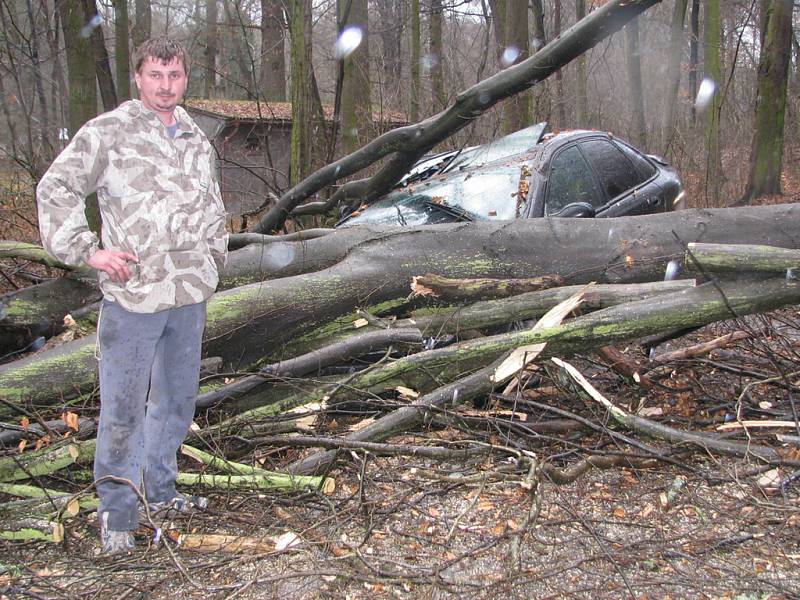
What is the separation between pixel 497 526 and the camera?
2.99m

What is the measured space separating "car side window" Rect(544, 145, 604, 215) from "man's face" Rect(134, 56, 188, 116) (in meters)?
3.35

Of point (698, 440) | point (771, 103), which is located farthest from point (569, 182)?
point (771, 103)

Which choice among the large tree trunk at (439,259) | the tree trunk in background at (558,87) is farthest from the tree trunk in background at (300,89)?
the tree trunk in background at (558,87)

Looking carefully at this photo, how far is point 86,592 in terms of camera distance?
253 centimetres

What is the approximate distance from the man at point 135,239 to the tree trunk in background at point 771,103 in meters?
14.2

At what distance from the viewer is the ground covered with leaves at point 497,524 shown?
101 inches

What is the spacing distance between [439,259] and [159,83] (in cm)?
212

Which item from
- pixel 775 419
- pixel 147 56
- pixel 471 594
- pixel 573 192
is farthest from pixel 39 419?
pixel 573 192

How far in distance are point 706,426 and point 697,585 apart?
4.83 feet

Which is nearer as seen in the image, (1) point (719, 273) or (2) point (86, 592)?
(2) point (86, 592)

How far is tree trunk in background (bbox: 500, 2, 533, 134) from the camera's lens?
11.0 m

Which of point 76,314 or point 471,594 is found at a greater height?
point 76,314

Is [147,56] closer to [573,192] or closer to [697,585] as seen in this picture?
[697,585]

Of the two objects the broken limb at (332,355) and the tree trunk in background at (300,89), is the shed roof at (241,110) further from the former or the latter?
the broken limb at (332,355)
